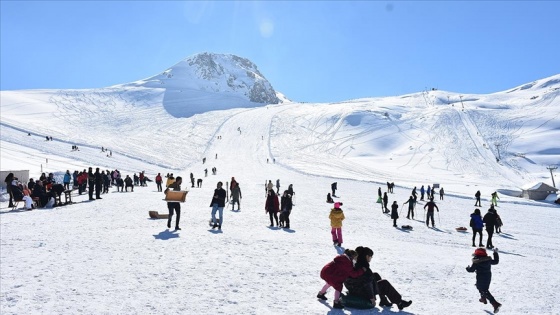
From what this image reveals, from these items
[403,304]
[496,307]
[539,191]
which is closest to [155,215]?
[403,304]

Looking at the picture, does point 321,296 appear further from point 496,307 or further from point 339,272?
point 496,307

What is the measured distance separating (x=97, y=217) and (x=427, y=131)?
81292 millimetres

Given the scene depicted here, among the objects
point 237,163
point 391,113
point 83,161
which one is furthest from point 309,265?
point 391,113

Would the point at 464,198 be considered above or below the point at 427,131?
below

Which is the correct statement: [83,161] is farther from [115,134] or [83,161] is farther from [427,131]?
[427,131]

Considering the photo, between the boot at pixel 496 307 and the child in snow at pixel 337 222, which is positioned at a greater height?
the child in snow at pixel 337 222

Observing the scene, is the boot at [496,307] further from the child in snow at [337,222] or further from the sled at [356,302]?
the child in snow at [337,222]

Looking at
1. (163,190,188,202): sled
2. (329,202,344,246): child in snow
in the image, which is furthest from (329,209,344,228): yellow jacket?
(163,190,188,202): sled

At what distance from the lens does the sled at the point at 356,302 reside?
7.42 meters

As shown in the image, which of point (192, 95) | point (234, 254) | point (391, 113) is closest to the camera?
point (234, 254)

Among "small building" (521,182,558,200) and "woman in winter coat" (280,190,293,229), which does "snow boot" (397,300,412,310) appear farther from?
"small building" (521,182,558,200)

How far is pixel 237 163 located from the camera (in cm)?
5991

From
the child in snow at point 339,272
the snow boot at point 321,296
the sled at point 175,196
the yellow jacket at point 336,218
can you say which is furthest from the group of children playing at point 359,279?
the sled at point 175,196

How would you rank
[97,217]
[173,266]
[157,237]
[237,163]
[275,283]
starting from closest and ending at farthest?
[275,283] < [173,266] < [157,237] < [97,217] < [237,163]
